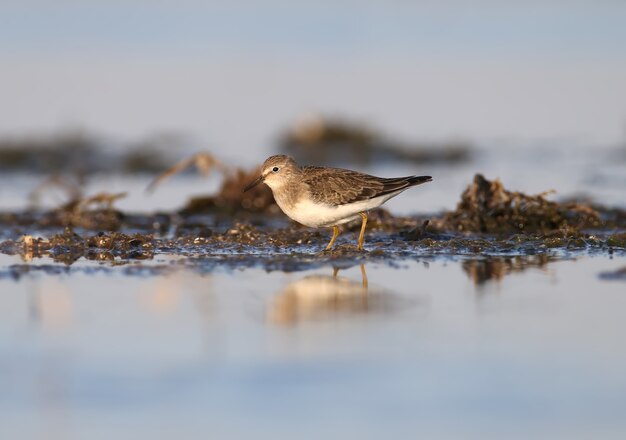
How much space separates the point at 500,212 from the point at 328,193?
209 cm

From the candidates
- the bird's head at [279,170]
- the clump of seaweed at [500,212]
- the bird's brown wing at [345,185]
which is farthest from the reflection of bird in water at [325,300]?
the clump of seaweed at [500,212]

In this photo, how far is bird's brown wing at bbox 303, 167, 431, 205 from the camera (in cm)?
1054

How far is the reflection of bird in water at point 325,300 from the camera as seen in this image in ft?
24.9

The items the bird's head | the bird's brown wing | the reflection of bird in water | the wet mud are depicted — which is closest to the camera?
the reflection of bird in water

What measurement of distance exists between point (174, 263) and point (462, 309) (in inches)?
120

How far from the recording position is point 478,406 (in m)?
5.60

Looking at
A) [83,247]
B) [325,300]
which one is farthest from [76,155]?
[325,300]

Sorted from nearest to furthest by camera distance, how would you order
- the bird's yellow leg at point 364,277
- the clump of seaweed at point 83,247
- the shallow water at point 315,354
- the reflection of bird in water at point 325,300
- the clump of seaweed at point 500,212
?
the shallow water at point 315,354 → the reflection of bird in water at point 325,300 → the bird's yellow leg at point 364,277 → the clump of seaweed at point 83,247 → the clump of seaweed at point 500,212

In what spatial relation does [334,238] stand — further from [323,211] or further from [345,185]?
[345,185]

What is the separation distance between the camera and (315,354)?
6523mm

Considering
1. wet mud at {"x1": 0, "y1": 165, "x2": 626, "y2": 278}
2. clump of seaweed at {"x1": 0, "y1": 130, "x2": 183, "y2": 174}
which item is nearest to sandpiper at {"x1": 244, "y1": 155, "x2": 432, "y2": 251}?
wet mud at {"x1": 0, "y1": 165, "x2": 626, "y2": 278}

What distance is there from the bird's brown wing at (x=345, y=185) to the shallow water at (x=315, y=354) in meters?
1.54

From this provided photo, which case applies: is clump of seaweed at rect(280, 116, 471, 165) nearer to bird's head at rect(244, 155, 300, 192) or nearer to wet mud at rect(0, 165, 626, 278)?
wet mud at rect(0, 165, 626, 278)

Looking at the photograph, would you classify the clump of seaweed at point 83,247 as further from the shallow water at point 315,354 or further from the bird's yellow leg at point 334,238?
the bird's yellow leg at point 334,238
